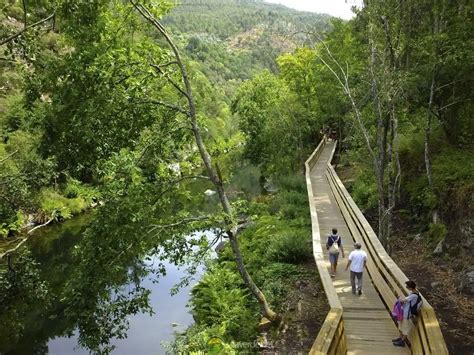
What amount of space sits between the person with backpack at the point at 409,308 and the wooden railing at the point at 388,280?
0.42 ft

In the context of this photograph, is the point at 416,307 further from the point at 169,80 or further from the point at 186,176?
the point at 169,80

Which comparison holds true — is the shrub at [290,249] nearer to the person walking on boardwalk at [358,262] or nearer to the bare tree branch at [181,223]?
the person walking on boardwalk at [358,262]

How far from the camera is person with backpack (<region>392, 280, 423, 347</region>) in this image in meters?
9.02

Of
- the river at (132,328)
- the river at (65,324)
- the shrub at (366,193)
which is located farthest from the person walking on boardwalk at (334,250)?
the shrub at (366,193)

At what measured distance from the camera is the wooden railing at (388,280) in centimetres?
802

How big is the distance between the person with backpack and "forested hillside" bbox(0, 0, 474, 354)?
7.48 feet

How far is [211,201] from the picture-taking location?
39.3m

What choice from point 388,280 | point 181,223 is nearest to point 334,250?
point 388,280

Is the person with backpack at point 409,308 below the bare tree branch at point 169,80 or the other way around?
below

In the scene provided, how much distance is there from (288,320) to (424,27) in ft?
37.9

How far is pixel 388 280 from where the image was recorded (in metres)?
11.1

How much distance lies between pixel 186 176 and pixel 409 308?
5.38 meters

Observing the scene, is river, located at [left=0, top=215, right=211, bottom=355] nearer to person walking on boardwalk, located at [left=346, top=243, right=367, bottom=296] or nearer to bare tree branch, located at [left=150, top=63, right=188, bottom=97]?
bare tree branch, located at [left=150, top=63, right=188, bottom=97]

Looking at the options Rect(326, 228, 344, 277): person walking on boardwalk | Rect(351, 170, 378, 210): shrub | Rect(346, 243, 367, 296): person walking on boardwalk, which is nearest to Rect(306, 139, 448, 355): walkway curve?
Rect(326, 228, 344, 277): person walking on boardwalk
